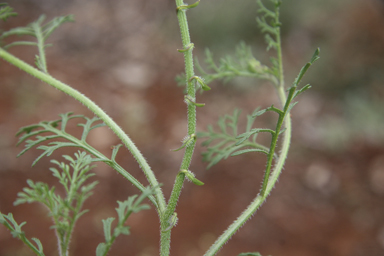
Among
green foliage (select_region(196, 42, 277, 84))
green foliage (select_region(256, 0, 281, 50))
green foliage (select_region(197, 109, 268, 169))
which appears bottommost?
green foliage (select_region(197, 109, 268, 169))

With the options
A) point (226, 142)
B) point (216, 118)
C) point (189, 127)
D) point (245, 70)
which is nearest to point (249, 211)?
point (189, 127)

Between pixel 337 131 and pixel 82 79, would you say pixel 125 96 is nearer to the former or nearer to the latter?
pixel 82 79

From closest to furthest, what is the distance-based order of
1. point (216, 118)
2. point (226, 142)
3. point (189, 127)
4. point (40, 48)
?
1. point (189, 127)
2. point (40, 48)
3. point (226, 142)
4. point (216, 118)

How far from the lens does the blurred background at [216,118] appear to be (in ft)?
9.50

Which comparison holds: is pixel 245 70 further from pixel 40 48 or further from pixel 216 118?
pixel 216 118

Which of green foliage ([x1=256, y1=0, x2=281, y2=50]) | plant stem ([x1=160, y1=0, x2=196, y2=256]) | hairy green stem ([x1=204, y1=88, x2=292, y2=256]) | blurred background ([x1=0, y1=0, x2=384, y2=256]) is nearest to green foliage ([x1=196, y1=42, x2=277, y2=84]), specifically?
green foliage ([x1=256, y1=0, x2=281, y2=50])

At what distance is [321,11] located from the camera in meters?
4.92

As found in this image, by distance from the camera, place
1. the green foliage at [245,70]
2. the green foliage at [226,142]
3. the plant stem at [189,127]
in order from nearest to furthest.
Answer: the plant stem at [189,127]
the green foliage at [226,142]
the green foliage at [245,70]

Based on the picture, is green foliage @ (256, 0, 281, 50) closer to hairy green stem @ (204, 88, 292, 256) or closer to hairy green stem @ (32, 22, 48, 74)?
hairy green stem @ (204, 88, 292, 256)

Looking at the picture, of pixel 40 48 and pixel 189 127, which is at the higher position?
pixel 40 48

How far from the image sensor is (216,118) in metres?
4.17

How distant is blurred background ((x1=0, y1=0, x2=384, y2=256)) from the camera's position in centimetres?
289

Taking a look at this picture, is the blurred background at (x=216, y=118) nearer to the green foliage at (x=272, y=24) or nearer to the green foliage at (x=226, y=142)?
the green foliage at (x=226, y=142)

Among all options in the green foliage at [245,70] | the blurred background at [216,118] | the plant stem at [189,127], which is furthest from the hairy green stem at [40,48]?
the blurred background at [216,118]
